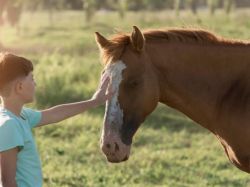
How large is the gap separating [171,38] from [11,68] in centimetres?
167

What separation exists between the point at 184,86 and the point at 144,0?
30984 millimetres

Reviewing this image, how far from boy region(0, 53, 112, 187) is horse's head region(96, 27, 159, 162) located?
0.93 m

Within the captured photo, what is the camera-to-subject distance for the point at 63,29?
1296 inches

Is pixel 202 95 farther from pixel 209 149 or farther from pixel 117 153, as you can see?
pixel 209 149

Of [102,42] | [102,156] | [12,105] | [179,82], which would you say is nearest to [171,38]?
[179,82]

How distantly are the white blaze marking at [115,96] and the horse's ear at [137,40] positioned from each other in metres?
0.15

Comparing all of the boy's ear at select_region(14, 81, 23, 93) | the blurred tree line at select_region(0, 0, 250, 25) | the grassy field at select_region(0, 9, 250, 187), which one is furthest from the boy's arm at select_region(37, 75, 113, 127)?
the blurred tree line at select_region(0, 0, 250, 25)

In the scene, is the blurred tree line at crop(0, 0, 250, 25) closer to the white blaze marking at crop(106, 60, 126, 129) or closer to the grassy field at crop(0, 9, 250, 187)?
the grassy field at crop(0, 9, 250, 187)

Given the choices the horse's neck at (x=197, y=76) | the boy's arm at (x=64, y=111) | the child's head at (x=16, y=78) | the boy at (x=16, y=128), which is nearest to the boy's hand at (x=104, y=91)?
the boy's arm at (x=64, y=111)

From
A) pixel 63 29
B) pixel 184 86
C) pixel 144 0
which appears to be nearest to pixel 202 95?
pixel 184 86

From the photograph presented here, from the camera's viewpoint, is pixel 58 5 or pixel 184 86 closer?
pixel 184 86

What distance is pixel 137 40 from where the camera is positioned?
4.75 m

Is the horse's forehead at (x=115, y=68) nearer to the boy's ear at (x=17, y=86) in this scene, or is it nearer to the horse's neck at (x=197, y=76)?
the horse's neck at (x=197, y=76)

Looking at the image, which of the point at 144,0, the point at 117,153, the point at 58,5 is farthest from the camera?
the point at 58,5
